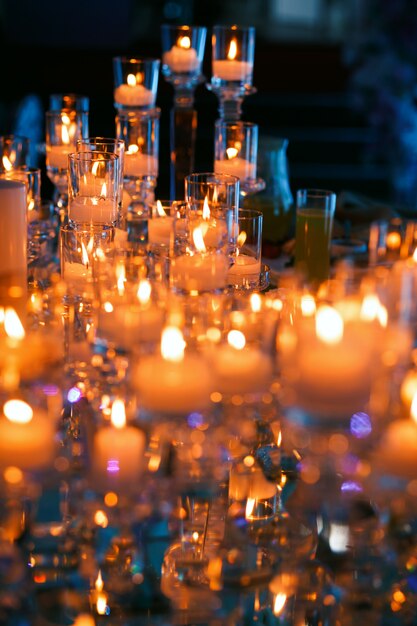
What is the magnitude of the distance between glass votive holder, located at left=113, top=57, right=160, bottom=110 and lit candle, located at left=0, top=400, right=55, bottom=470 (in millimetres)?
1126

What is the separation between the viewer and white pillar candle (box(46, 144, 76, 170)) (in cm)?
176

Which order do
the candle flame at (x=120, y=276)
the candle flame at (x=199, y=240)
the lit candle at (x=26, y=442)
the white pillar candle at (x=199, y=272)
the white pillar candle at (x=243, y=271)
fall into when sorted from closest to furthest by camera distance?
the lit candle at (x=26, y=442) < the candle flame at (x=120, y=276) < the white pillar candle at (x=199, y=272) < the candle flame at (x=199, y=240) < the white pillar candle at (x=243, y=271)

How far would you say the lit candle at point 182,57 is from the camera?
190 centimetres

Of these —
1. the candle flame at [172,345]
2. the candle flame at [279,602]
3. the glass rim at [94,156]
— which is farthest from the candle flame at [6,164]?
the candle flame at [279,602]

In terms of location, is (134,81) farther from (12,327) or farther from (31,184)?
(12,327)

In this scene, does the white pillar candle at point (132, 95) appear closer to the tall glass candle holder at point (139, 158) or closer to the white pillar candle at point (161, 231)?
the tall glass candle holder at point (139, 158)

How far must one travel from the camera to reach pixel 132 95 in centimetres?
184

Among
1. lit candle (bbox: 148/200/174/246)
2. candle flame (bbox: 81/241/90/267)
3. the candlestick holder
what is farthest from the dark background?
candle flame (bbox: 81/241/90/267)

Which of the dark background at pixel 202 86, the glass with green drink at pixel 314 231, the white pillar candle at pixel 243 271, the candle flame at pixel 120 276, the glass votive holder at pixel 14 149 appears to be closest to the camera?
the candle flame at pixel 120 276

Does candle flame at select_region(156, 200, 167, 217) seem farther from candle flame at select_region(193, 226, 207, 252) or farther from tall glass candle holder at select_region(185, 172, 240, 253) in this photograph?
candle flame at select_region(193, 226, 207, 252)

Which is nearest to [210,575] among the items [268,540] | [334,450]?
[268,540]

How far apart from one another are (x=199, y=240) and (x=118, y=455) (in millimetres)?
541

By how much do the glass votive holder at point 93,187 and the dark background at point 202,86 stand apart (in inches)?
152

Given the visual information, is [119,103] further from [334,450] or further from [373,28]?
[373,28]
